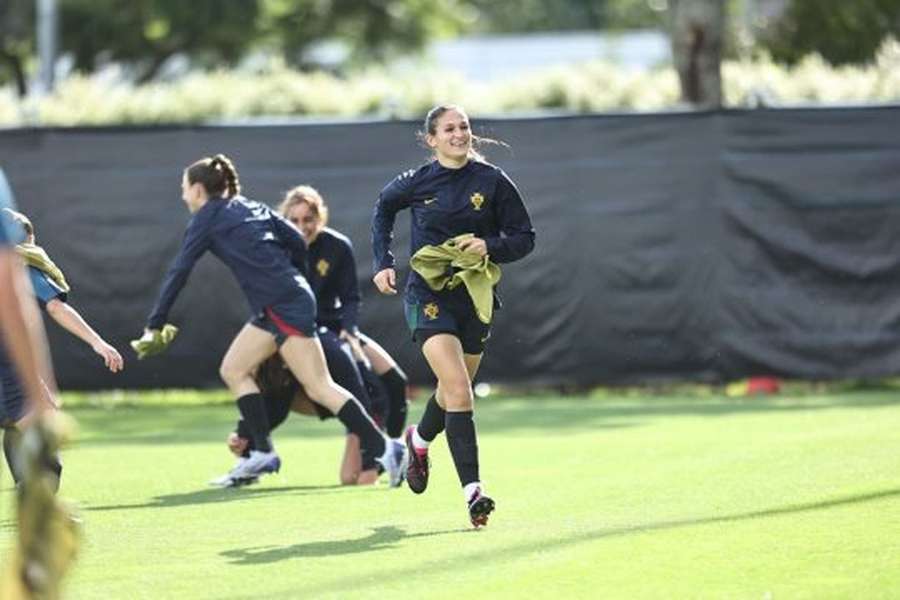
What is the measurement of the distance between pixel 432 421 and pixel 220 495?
181 centimetres

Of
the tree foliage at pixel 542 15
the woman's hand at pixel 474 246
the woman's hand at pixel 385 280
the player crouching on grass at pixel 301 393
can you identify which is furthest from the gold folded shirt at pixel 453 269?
the tree foliage at pixel 542 15

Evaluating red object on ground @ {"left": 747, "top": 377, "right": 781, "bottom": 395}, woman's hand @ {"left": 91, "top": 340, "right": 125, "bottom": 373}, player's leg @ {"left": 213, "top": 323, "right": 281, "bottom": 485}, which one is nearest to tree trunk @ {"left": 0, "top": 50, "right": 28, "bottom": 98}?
red object on ground @ {"left": 747, "top": 377, "right": 781, "bottom": 395}

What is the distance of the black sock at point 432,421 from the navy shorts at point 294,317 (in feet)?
5.82

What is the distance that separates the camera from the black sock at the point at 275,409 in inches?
519

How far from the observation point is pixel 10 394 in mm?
10156

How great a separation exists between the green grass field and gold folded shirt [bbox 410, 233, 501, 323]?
105 centimetres

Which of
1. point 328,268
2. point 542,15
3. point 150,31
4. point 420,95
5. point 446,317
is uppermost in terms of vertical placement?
point 446,317

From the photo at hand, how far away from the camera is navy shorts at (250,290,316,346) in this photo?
12244 mm

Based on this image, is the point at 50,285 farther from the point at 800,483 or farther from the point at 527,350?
the point at 527,350

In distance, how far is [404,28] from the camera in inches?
2124

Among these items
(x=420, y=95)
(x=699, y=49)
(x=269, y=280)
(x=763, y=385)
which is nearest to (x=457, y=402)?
(x=269, y=280)

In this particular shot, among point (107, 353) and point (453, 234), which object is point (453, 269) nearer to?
point (453, 234)

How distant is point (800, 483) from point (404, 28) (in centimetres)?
4348

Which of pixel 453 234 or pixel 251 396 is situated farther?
pixel 251 396
